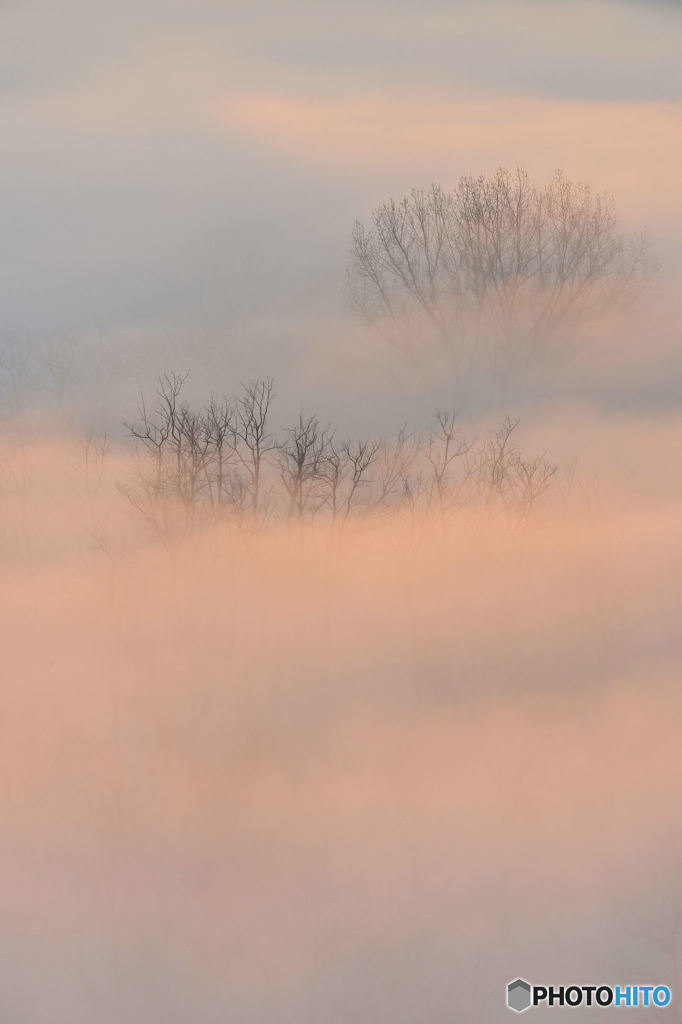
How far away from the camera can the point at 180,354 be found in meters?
2.48

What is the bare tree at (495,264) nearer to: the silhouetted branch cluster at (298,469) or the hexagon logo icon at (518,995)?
the silhouetted branch cluster at (298,469)

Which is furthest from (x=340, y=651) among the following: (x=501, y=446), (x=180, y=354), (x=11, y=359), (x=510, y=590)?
(x=11, y=359)

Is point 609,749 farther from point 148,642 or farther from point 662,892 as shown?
point 148,642

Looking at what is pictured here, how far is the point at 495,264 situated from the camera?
102 inches

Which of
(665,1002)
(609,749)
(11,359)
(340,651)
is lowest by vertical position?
(665,1002)

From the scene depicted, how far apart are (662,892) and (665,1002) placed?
0.74 ft

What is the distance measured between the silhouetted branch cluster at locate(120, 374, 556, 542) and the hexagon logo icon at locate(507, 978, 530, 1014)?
0.98 meters

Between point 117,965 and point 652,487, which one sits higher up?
point 652,487

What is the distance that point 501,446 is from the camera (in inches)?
98.8

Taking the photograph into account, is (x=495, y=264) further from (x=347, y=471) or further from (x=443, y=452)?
(x=347, y=471)

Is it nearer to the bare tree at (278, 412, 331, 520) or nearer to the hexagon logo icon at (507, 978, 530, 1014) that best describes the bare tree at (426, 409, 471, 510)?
the bare tree at (278, 412, 331, 520)

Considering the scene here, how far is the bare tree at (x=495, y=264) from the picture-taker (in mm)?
2541

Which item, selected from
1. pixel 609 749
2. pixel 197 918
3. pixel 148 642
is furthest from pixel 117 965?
pixel 609 749

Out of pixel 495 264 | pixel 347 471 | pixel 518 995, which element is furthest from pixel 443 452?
pixel 518 995
